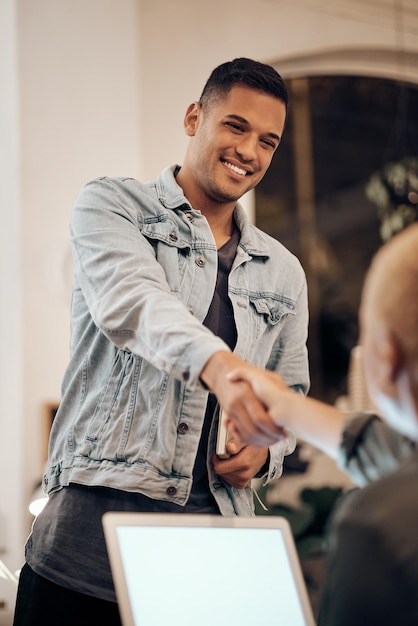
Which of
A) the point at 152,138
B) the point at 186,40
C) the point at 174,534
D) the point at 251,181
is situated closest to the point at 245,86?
the point at 251,181

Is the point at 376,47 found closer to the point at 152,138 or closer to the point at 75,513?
the point at 152,138

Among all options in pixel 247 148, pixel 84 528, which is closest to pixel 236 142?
pixel 247 148

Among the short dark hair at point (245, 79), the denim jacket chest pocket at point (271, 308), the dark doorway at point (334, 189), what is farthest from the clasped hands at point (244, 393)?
the dark doorway at point (334, 189)

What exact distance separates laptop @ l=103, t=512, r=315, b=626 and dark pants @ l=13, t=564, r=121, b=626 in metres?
0.22

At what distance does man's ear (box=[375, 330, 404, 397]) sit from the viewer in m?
0.92

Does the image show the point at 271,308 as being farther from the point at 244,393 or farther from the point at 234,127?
the point at 244,393

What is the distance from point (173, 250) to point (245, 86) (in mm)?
321

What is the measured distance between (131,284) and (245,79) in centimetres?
48

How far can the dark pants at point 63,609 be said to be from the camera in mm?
1381

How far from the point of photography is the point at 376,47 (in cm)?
462

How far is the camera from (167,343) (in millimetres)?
1269

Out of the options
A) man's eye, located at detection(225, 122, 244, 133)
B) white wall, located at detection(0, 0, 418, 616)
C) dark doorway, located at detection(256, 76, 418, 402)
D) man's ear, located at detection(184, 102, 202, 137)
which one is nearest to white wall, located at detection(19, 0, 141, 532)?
white wall, located at detection(0, 0, 418, 616)

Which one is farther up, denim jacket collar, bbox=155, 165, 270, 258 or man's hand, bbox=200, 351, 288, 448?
denim jacket collar, bbox=155, 165, 270, 258

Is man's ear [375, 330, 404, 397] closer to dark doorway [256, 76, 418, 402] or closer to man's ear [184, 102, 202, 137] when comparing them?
man's ear [184, 102, 202, 137]
